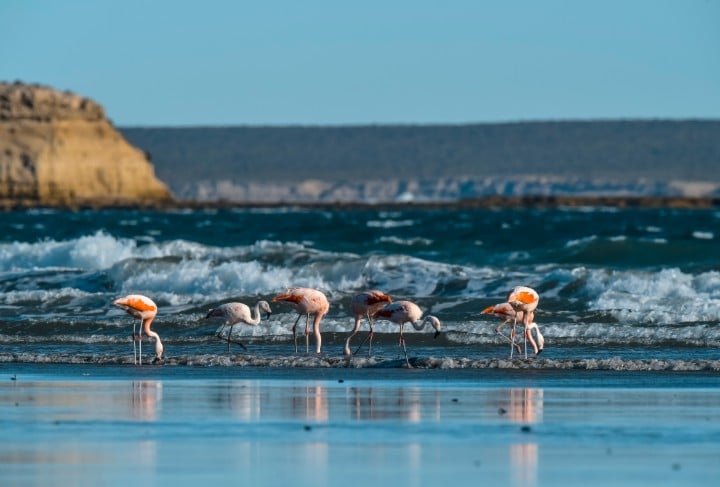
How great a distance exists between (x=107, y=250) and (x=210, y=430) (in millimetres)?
26047

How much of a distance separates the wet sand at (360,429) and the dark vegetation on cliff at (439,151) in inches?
5642

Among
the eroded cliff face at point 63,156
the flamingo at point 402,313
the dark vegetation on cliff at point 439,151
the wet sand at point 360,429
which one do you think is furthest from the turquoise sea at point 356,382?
the dark vegetation on cliff at point 439,151

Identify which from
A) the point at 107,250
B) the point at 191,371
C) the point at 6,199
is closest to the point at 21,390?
the point at 191,371

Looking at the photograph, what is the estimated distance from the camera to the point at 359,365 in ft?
59.2

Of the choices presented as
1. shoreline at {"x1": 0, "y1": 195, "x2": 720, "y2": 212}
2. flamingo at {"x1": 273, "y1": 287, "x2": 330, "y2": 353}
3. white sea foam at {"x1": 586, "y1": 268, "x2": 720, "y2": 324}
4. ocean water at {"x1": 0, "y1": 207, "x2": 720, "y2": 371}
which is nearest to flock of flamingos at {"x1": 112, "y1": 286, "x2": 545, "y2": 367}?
flamingo at {"x1": 273, "y1": 287, "x2": 330, "y2": 353}

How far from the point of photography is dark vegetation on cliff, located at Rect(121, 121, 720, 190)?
162 m

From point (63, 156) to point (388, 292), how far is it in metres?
67.5

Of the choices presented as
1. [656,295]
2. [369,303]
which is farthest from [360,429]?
[656,295]

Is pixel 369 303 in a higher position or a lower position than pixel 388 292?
higher

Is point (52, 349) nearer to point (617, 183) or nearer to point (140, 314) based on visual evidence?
point (140, 314)

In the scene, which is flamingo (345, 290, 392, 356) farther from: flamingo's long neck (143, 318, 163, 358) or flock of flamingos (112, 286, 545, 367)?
flamingo's long neck (143, 318, 163, 358)

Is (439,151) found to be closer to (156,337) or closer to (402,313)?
(402,313)

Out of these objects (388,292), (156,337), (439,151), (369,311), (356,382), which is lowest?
(356,382)

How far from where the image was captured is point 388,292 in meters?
29.2
